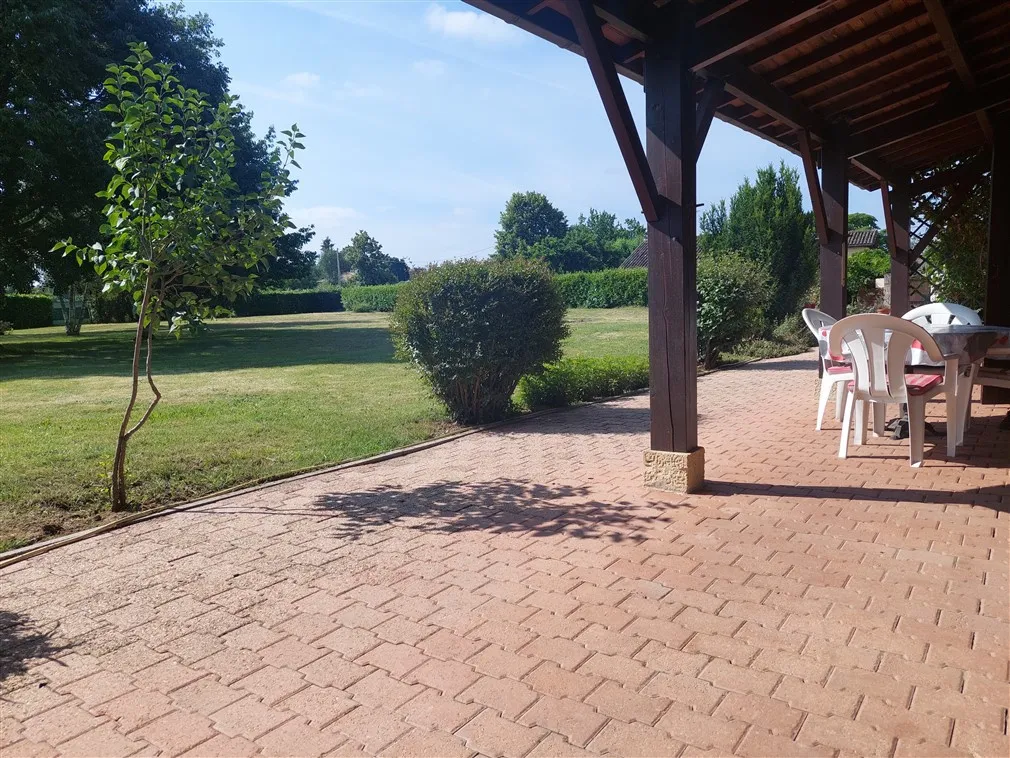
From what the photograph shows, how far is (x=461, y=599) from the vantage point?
127 inches

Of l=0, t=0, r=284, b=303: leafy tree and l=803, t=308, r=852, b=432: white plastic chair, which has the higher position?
l=0, t=0, r=284, b=303: leafy tree

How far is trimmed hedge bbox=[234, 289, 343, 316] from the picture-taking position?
42812 mm

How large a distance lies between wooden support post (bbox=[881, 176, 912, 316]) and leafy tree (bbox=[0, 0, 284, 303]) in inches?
476

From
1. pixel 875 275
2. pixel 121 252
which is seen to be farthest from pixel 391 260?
pixel 121 252

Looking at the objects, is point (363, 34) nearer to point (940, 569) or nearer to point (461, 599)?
point (461, 599)

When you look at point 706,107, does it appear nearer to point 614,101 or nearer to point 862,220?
point 614,101

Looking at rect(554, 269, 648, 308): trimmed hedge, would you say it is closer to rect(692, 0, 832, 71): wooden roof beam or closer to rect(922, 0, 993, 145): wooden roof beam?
rect(922, 0, 993, 145): wooden roof beam

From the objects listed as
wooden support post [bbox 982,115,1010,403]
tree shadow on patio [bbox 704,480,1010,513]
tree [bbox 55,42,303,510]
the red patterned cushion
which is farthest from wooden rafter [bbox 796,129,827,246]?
tree [bbox 55,42,303,510]

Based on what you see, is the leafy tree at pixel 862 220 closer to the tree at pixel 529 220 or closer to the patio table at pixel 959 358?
the tree at pixel 529 220


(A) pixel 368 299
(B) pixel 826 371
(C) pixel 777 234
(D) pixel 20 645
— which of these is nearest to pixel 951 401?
(B) pixel 826 371

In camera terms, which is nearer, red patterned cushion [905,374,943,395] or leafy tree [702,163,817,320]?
red patterned cushion [905,374,943,395]

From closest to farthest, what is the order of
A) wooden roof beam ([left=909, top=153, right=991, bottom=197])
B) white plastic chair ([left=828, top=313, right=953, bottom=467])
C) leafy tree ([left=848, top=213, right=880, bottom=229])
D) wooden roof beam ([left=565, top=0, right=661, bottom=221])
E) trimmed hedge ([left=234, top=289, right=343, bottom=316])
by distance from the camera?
wooden roof beam ([left=565, top=0, right=661, bottom=221])
white plastic chair ([left=828, top=313, right=953, bottom=467])
wooden roof beam ([left=909, top=153, right=991, bottom=197])
trimmed hedge ([left=234, top=289, right=343, bottom=316])
leafy tree ([left=848, top=213, right=880, bottom=229])

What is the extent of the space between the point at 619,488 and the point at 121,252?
12.3 feet

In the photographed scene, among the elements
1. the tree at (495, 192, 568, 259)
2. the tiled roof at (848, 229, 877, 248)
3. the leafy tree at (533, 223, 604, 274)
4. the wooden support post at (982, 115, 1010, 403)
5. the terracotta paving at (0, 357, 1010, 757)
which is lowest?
the terracotta paving at (0, 357, 1010, 757)
